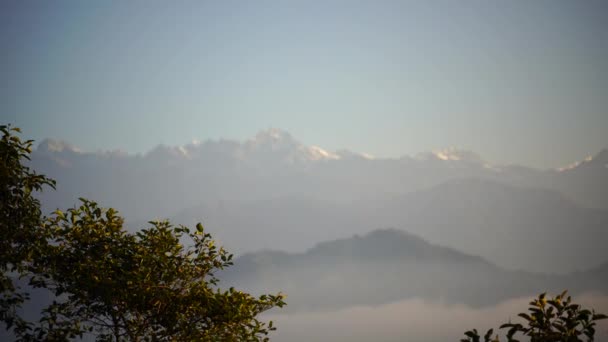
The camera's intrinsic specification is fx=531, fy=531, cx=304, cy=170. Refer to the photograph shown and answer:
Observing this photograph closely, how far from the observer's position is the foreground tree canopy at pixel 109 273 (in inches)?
672

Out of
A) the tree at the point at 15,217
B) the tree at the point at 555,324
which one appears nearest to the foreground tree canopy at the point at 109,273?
the tree at the point at 15,217

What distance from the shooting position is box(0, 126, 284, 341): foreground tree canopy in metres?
17.1

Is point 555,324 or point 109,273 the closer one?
point 555,324

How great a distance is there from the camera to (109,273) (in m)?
17.9

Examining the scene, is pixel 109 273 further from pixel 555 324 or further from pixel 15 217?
pixel 555 324

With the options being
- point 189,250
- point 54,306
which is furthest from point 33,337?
point 189,250

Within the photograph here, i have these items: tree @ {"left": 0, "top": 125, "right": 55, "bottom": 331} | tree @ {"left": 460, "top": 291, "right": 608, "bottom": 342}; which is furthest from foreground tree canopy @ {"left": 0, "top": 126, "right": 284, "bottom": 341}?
tree @ {"left": 460, "top": 291, "right": 608, "bottom": 342}

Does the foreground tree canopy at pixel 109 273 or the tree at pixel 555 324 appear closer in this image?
the tree at pixel 555 324

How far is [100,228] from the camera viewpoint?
18547 mm

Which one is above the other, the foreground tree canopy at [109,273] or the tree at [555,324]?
the foreground tree canopy at [109,273]

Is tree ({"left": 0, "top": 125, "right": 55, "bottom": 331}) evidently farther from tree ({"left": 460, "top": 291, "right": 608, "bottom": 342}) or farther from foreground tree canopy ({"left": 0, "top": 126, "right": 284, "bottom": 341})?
tree ({"left": 460, "top": 291, "right": 608, "bottom": 342})

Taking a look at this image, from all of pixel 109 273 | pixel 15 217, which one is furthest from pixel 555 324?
pixel 15 217

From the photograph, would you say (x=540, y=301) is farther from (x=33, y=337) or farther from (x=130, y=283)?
(x=33, y=337)

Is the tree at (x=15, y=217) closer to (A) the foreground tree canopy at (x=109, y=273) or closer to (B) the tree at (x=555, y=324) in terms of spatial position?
(A) the foreground tree canopy at (x=109, y=273)
